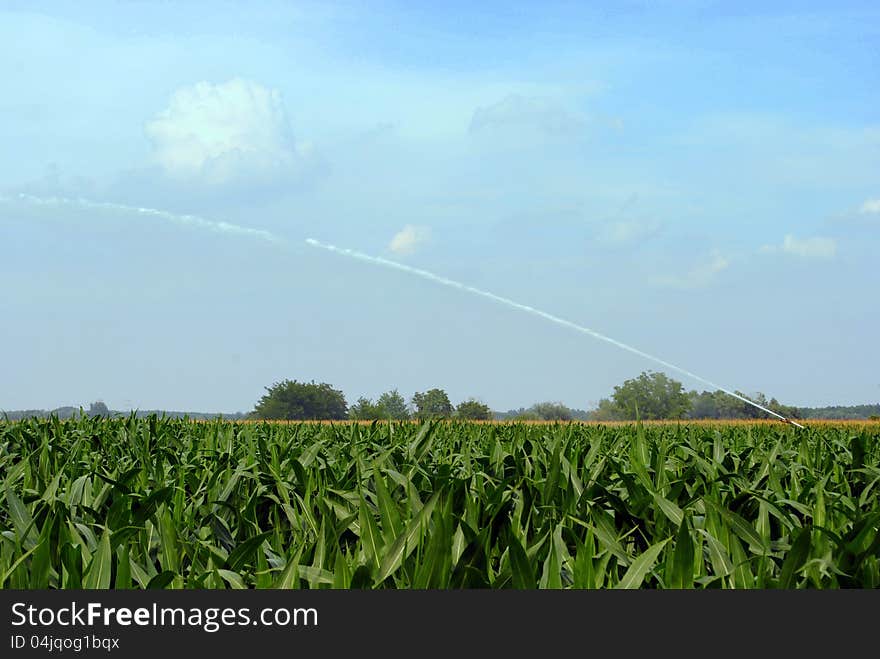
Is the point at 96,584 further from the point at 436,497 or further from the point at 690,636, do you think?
the point at 690,636

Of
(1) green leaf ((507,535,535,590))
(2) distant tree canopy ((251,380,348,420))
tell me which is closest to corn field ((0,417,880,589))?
(1) green leaf ((507,535,535,590))

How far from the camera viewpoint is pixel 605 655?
266cm

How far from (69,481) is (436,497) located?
10.3 ft

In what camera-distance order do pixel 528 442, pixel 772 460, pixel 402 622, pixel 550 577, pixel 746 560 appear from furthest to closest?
pixel 528 442 → pixel 772 460 → pixel 746 560 → pixel 550 577 → pixel 402 622

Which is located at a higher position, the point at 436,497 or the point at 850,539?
the point at 436,497

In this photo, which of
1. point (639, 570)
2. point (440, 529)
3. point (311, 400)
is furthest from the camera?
point (311, 400)

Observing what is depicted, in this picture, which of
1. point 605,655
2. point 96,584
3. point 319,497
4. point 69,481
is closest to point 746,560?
point 605,655

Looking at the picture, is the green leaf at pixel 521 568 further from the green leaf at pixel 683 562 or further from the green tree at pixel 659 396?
the green tree at pixel 659 396

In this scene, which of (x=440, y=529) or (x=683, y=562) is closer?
(x=440, y=529)

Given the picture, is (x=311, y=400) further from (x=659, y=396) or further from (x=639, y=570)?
(x=639, y=570)

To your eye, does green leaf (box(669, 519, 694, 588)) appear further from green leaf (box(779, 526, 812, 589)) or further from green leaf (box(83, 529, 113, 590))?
green leaf (box(83, 529, 113, 590))

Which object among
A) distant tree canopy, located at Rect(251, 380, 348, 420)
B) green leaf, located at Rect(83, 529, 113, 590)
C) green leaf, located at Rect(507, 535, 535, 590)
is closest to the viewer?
green leaf, located at Rect(507, 535, 535, 590)

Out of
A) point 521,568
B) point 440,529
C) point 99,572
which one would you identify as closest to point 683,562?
point 521,568

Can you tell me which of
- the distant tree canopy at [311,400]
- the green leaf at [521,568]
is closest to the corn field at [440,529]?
the green leaf at [521,568]
